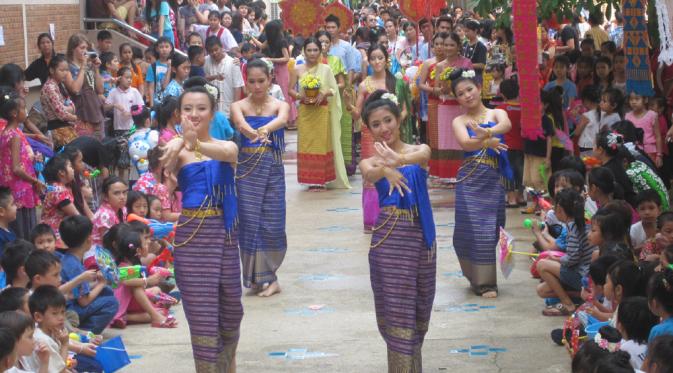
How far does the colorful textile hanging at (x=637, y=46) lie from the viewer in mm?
8953

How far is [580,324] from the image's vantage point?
6852mm

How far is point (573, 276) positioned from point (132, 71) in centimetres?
735

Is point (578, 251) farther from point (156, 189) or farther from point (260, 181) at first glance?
point (156, 189)

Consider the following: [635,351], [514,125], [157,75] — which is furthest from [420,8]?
[635,351]

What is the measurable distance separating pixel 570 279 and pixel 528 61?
199 cm

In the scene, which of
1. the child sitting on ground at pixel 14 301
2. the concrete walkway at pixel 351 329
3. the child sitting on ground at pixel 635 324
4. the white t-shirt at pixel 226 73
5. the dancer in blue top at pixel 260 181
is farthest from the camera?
the white t-shirt at pixel 226 73

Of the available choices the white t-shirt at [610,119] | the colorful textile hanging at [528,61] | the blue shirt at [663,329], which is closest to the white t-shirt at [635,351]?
the blue shirt at [663,329]

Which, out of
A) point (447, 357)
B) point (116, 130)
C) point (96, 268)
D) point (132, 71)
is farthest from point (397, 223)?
point (132, 71)

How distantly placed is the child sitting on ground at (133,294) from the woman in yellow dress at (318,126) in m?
5.08

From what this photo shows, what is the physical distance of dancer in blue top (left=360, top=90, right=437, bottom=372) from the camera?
6355mm

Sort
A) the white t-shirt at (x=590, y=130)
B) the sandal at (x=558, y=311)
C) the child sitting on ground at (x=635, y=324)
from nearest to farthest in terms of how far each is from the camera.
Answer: the child sitting on ground at (x=635, y=324)
the sandal at (x=558, y=311)
the white t-shirt at (x=590, y=130)

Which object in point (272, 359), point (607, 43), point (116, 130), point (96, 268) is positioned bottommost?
point (272, 359)

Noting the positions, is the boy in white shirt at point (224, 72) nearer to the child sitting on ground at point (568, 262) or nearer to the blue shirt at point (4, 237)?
the blue shirt at point (4, 237)

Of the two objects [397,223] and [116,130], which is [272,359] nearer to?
[397,223]
